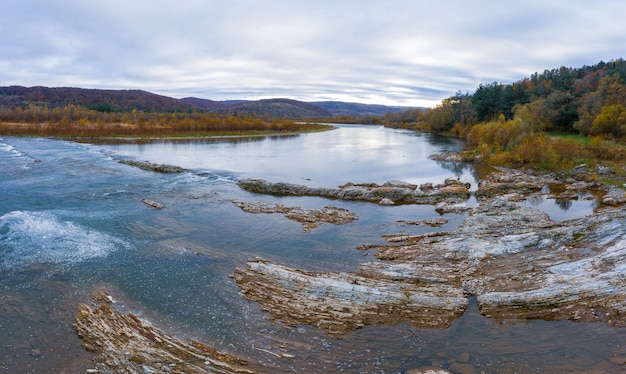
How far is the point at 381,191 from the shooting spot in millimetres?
25484

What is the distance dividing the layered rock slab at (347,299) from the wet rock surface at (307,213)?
610cm

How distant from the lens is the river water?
28.6ft

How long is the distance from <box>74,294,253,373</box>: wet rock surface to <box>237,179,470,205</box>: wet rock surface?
54.5 feet

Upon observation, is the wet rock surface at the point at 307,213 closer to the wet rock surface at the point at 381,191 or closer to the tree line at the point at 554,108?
the wet rock surface at the point at 381,191

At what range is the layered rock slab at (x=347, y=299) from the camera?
33.2 ft

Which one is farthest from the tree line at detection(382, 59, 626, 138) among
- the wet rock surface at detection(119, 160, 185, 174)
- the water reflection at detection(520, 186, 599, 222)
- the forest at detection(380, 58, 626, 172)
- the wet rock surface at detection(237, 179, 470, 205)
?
the wet rock surface at detection(119, 160, 185, 174)

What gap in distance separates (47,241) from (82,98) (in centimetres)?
17808

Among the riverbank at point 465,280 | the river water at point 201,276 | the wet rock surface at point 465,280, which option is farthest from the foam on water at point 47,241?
the wet rock surface at point 465,280

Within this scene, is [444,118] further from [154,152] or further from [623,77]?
[154,152]

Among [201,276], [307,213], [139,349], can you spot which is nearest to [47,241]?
[201,276]

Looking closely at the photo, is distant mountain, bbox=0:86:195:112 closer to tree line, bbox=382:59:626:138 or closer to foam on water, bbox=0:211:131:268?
tree line, bbox=382:59:626:138

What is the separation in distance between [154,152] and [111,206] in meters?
29.7

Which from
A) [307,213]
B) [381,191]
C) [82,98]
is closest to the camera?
[307,213]

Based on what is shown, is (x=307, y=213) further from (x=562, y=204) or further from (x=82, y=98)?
(x=82, y=98)
